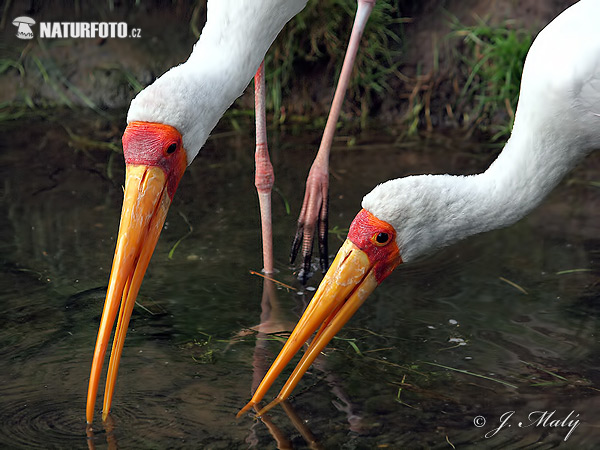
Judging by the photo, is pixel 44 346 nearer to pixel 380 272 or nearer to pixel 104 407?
pixel 104 407

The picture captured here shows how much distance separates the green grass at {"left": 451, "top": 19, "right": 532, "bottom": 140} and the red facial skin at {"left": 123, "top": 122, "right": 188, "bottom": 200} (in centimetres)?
302

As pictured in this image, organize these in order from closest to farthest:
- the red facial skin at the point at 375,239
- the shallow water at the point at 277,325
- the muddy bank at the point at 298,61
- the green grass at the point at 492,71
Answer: the shallow water at the point at 277,325 → the red facial skin at the point at 375,239 → the green grass at the point at 492,71 → the muddy bank at the point at 298,61

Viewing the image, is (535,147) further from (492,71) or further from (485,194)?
(492,71)

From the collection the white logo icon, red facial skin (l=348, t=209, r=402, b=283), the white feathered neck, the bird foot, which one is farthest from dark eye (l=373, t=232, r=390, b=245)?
the white logo icon

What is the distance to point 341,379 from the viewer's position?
3.47 meters

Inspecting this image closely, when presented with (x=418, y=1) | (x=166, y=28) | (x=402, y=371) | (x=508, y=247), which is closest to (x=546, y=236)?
(x=508, y=247)

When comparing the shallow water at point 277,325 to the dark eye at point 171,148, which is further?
the dark eye at point 171,148

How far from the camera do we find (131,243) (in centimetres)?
337

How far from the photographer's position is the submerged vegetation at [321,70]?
6.29m

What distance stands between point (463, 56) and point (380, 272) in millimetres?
3405

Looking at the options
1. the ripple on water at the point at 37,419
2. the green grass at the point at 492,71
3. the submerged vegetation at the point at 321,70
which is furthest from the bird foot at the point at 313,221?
the submerged vegetation at the point at 321,70

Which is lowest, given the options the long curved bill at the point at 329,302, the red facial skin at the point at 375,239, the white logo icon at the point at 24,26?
the long curved bill at the point at 329,302

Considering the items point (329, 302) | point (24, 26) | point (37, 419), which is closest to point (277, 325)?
point (329, 302)

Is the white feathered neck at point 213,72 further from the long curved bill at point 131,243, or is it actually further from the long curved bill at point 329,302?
the long curved bill at point 329,302
